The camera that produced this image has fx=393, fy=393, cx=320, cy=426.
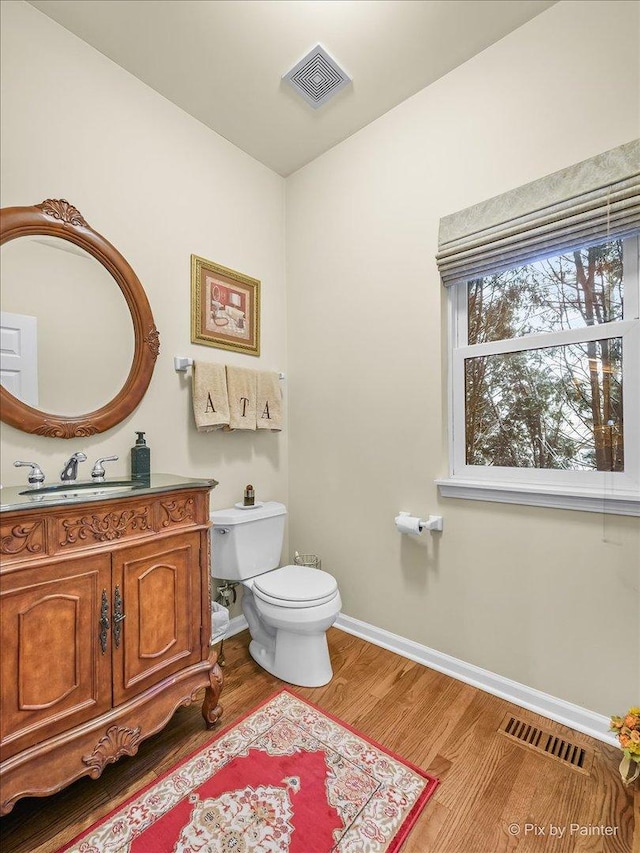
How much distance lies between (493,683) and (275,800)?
3.39ft

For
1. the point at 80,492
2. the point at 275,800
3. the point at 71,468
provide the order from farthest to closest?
the point at 71,468, the point at 80,492, the point at 275,800

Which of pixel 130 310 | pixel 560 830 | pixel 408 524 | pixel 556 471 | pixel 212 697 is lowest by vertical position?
pixel 560 830

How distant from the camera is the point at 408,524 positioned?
6.26 feet

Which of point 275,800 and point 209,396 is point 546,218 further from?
point 275,800

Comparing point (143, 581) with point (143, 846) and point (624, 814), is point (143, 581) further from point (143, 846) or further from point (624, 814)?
point (624, 814)

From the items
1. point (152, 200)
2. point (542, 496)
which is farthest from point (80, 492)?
point (542, 496)

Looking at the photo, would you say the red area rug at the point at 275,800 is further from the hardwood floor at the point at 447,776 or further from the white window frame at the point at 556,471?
the white window frame at the point at 556,471

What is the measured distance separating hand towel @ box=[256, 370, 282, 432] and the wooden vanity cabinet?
0.83m

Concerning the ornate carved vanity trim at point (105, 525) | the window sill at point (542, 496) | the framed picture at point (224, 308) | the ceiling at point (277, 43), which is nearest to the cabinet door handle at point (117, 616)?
the ornate carved vanity trim at point (105, 525)

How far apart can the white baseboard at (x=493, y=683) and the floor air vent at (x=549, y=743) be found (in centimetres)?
9

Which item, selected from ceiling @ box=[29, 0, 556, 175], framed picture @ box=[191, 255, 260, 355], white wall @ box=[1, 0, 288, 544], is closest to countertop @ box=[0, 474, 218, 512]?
white wall @ box=[1, 0, 288, 544]

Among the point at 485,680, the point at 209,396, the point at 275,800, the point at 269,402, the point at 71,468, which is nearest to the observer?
the point at 275,800

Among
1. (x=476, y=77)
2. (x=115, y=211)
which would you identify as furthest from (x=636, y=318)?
(x=115, y=211)

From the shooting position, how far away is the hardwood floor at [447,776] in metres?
1.13
